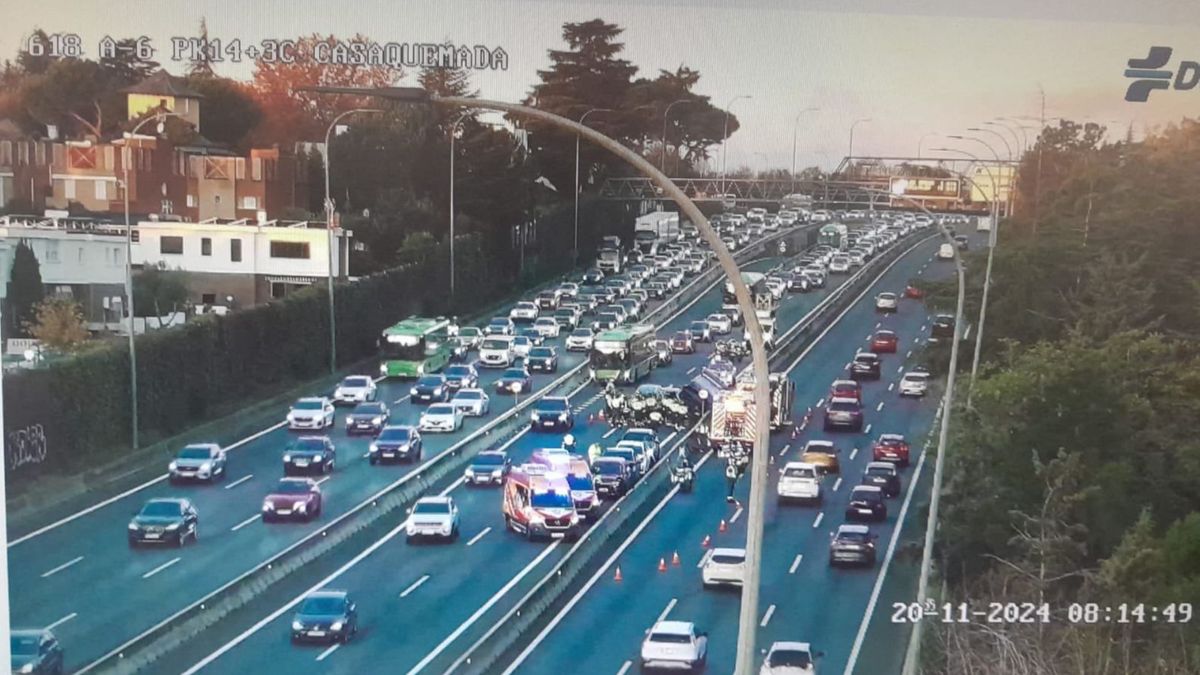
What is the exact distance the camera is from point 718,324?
5781 mm

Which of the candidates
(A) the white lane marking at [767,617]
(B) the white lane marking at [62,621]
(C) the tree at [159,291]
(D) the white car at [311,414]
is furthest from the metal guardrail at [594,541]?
(C) the tree at [159,291]

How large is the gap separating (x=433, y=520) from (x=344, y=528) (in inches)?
14.3

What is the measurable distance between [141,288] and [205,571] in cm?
119

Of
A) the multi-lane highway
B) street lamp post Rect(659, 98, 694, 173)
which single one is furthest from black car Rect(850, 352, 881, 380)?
street lamp post Rect(659, 98, 694, 173)

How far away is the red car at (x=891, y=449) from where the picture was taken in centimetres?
575

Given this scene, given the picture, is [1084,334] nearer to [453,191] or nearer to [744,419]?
[744,419]

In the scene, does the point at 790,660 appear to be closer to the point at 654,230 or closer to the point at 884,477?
the point at 884,477

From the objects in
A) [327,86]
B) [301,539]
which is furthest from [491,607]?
[327,86]

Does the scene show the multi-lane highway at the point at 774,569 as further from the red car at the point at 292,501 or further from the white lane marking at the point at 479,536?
the red car at the point at 292,501

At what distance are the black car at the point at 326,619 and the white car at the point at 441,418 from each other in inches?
31.2

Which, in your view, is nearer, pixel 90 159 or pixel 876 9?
pixel 90 159

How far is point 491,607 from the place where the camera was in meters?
5.33

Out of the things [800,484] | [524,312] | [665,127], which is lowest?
[800,484]

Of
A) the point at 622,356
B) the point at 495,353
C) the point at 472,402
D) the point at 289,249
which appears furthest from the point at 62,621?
the point at 622,356
